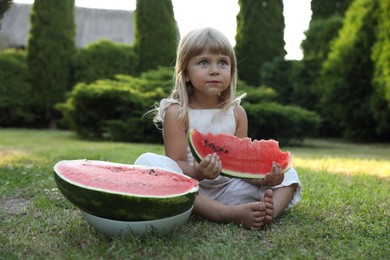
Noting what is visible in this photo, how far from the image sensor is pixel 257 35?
47.1ft

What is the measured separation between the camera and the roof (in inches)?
900

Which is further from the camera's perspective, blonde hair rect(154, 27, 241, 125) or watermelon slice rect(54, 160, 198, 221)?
blonde hair rect(154, 27, 241, 125)


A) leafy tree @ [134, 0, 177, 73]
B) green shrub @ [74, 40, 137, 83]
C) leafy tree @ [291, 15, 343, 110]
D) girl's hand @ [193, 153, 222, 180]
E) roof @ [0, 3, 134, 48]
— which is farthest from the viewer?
roof @ [0, 3, 134, 48]

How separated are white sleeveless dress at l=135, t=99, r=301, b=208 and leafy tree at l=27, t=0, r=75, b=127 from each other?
13.2 metres

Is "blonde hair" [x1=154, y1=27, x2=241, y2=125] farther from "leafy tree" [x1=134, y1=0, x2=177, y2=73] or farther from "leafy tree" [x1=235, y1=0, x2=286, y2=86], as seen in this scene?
"leafy tree" [x1=134, y1=0, x2=177, y2=73]

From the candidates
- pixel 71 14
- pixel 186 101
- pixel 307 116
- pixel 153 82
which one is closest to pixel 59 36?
pixel 71 14

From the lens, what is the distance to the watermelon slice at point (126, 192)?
6.51 feet

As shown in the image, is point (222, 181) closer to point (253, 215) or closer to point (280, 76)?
point (253, 215)

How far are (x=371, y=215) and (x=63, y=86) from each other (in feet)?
45.8

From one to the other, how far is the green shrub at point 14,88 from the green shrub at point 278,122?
8878 millimetres

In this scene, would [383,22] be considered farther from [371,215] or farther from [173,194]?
[173,194]

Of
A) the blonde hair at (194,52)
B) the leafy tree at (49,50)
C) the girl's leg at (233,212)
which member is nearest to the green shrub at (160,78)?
the leafy tree at (49,50)

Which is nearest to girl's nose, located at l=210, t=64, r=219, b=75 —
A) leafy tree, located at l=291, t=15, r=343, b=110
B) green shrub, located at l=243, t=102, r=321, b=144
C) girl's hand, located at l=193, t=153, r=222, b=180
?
girl's hand, located at l=193, t=153, r=222, b=180

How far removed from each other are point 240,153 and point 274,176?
0.26 m
